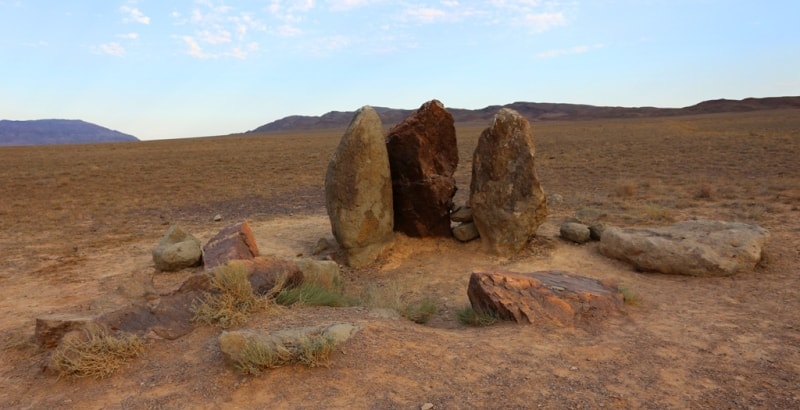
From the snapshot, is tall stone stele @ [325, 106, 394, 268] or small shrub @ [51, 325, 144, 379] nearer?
small shrub @ [51, 325, 144, 379]

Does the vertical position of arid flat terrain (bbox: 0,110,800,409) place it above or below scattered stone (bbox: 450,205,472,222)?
below

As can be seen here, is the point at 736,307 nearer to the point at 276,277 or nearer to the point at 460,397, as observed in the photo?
the point at 460,397

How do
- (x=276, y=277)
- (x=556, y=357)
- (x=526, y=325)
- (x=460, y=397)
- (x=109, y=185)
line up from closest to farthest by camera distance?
1. (x=460, y=397)
2. (x=556, y=357)
3. (x=526, y=325)
4. (x=276, y=277)
5. (x=109, y=185)

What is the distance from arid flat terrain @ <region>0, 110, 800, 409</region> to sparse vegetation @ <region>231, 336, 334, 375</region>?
0.07 meters

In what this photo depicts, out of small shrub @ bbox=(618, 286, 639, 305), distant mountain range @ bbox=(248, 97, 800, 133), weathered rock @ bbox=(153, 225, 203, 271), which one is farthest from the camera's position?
distant mountain range @ bbox=(248, 97, 800, 133)

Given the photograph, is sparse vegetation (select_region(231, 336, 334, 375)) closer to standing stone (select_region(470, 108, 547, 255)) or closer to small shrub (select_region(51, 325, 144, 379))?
small shrub (select_region(51, 325, 144, 379))

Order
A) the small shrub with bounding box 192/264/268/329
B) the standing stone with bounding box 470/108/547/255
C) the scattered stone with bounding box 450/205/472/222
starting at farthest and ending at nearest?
1. the scattered stone with bounding box 450/205/472/222
2. the standing stone with bounding box 470/108/547/255
3. the small shrub with bounding box 192/264/268/329

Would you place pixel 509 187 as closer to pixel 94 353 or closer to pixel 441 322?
pixel 441 322

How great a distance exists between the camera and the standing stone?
8719mm

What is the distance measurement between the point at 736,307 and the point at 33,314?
25.7 ft

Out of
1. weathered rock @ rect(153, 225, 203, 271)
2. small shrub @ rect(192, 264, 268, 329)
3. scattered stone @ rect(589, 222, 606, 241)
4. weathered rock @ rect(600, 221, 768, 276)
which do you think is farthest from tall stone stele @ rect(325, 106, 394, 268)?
weathered rock @ rect(600, 221, 768, 276)

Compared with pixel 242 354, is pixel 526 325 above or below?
below

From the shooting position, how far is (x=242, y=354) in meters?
4.16

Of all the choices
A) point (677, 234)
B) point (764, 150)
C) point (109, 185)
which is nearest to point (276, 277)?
point (677, 234)
